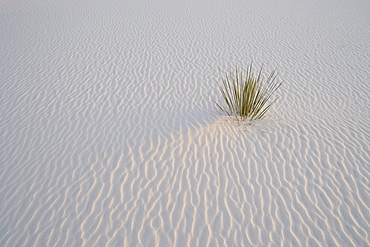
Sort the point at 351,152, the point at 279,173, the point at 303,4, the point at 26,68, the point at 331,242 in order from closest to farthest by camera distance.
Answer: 1. the point at 331,242
2. the point at 279,173
3. the point at 351,152
4. the point at 26,68
5. the point at 303,4

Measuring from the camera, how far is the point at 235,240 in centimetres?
362

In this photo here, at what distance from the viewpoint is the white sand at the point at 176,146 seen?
381 cm

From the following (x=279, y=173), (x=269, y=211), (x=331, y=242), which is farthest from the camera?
(x=279, y=173)

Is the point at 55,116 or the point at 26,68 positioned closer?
the point at 55,116

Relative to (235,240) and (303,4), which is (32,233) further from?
(303,4)

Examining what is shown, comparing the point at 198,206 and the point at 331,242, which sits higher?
the point at 198,206

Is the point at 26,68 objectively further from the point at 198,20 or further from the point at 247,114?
the point at 198,20

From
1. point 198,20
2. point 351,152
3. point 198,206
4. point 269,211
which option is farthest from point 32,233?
point 198,20

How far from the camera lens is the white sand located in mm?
3807

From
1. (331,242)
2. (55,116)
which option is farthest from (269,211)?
(55,116)

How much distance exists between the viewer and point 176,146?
203 inches

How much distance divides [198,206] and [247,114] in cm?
248

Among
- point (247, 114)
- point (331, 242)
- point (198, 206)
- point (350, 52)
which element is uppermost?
point (350, 52)

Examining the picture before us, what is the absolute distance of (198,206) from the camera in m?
4.05
